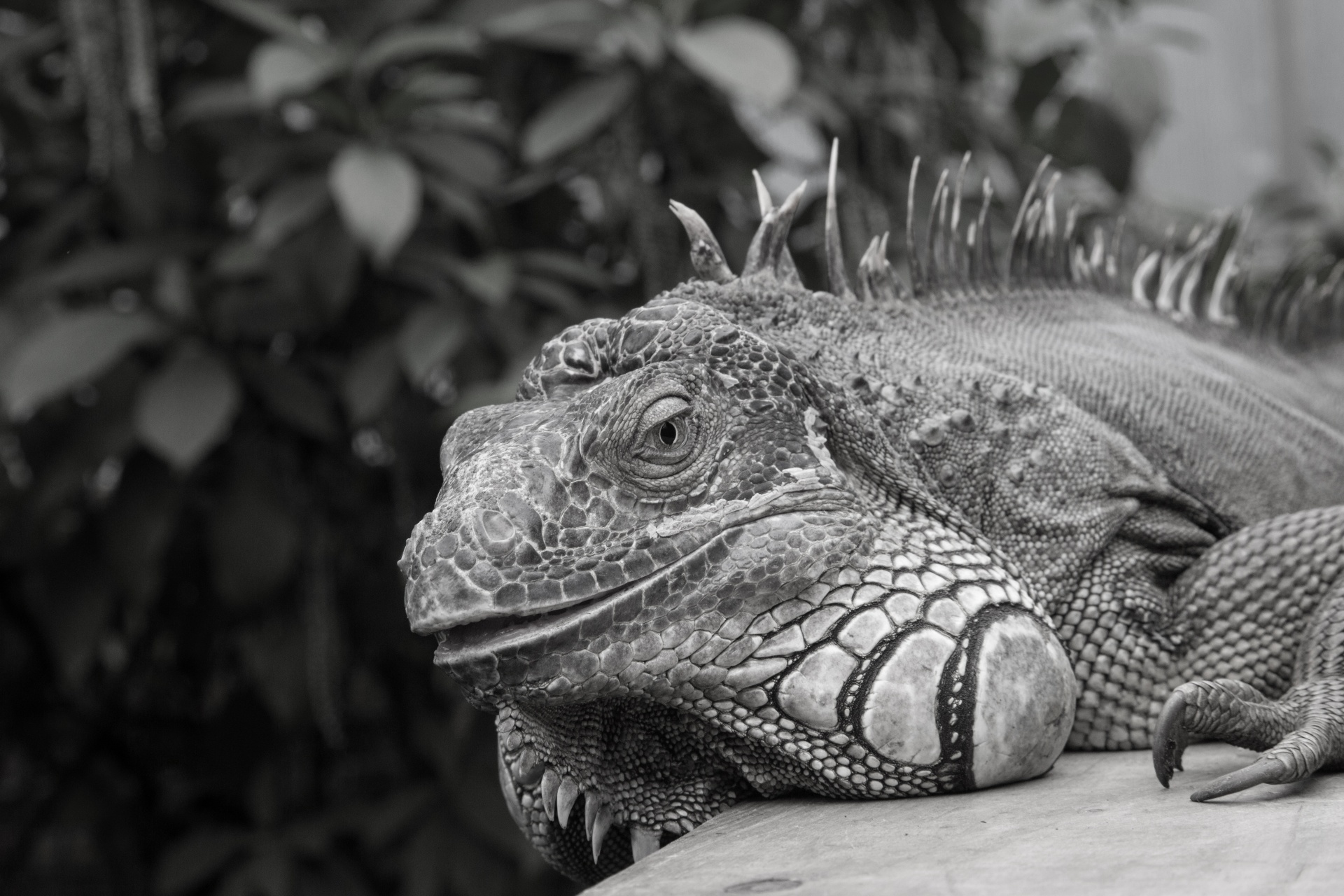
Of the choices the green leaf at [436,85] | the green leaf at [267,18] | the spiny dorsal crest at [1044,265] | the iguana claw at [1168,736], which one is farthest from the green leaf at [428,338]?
the iguana claw at [1168,736]

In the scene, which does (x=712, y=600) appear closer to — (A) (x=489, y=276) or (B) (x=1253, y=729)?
(B) (x=1253, y=729)

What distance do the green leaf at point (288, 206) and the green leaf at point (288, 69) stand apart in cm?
24

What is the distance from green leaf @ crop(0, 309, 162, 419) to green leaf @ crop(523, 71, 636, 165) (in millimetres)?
1247

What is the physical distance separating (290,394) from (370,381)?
367mm

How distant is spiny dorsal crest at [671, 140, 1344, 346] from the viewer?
2344 millimetres

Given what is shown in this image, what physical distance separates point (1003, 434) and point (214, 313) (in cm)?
289

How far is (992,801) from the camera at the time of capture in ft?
6.26

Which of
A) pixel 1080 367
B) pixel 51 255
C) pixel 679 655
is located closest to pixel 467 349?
pixel 51 255

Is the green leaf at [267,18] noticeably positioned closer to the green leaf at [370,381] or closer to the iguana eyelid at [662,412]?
the green leaf at [370,381]

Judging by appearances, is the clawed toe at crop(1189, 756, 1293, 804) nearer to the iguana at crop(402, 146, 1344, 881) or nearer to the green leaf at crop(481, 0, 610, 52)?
the iguana at crop(402, 146, 1344, 881)

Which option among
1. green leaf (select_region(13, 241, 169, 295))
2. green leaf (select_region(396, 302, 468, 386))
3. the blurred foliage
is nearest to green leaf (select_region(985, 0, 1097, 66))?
the blurred foliage

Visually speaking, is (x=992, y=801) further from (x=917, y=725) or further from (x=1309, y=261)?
(x=1309, y=261)

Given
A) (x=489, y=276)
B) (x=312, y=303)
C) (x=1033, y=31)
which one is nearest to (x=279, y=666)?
(x=312, y=303)

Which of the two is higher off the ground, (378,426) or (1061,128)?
(1061,128)
